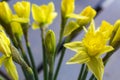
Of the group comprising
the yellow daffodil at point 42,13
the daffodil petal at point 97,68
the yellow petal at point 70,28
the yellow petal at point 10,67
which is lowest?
the yellow petal at point 10,67

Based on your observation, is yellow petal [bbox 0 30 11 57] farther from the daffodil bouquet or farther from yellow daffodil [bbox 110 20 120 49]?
yellow daffodil [bbox 110 20 120 49]

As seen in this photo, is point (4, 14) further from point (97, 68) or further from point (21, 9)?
point (97, 68)

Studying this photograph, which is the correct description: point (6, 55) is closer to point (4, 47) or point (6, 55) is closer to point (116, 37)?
point (4, 47)

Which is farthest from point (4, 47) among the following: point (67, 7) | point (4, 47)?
point (67, 7)

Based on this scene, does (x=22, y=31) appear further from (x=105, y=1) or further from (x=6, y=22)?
(x=105, y=1)

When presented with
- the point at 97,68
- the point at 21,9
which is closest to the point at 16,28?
the point at 21,9

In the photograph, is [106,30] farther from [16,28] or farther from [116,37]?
[16,28]

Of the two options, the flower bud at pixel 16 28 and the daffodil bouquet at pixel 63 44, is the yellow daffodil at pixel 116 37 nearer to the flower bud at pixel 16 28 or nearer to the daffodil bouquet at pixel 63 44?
the daffodil bouquet at pixel 63 44

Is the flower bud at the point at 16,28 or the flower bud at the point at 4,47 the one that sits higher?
the flower bud at the point at 4,47

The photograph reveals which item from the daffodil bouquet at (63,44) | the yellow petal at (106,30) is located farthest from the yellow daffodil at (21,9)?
the yellow petal at (106,30)
